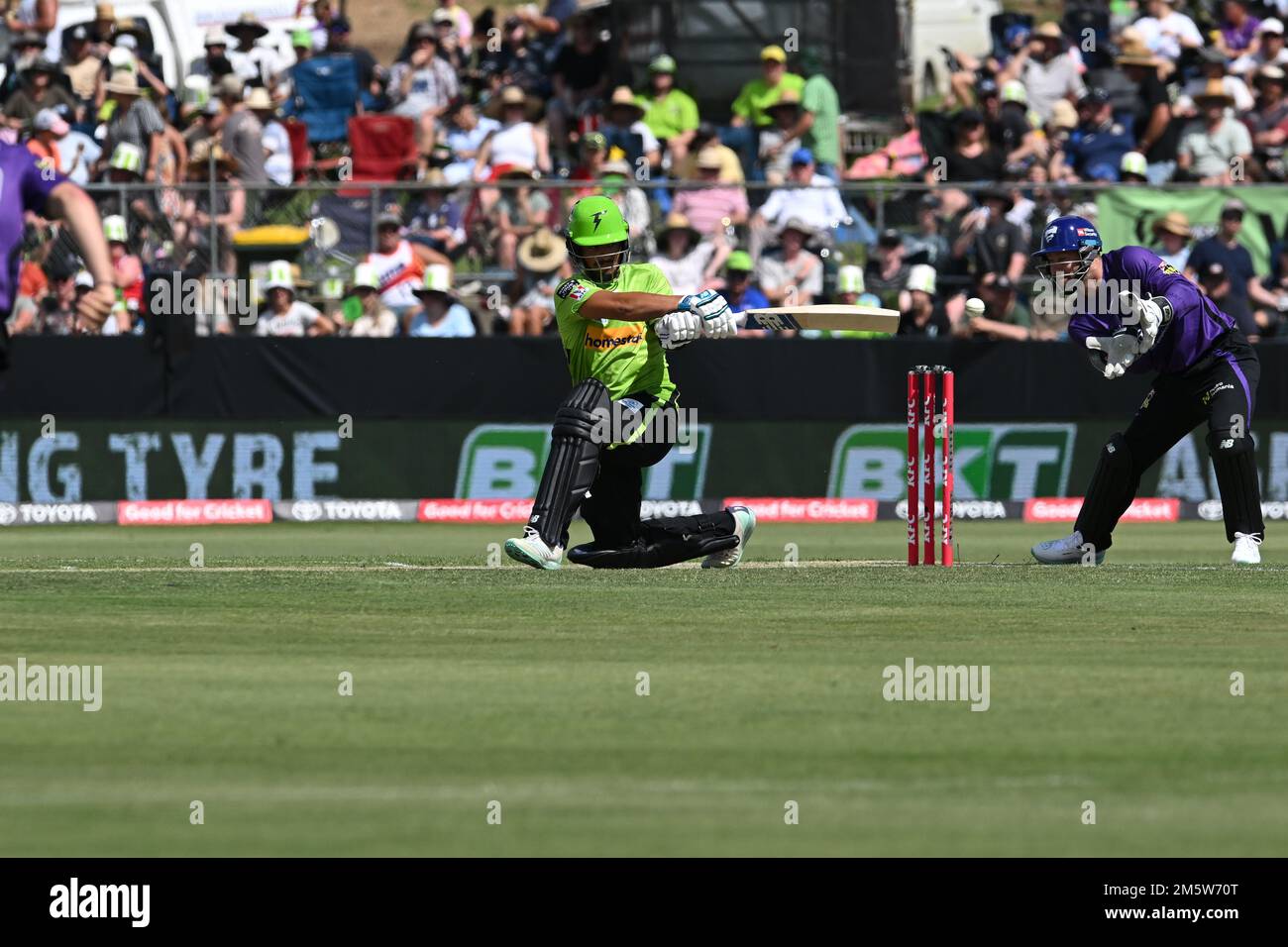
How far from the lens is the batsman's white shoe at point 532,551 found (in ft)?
44.1

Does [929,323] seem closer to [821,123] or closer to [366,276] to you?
[821,123]

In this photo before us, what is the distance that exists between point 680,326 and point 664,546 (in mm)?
1544

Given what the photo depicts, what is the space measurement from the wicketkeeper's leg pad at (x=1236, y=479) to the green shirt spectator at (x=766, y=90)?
490 inches

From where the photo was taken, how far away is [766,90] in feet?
86.7

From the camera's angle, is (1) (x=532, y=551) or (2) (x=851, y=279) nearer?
(1) (x=532, y=551)

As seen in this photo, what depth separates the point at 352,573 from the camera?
13.8 metres

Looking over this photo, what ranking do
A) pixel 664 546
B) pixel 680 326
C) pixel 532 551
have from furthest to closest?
pixel 664 546 → pixel 532 551 → pixel 680 326

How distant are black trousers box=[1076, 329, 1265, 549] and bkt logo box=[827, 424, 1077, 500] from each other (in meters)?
7.97

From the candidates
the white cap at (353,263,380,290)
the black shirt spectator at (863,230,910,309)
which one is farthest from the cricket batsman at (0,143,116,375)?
the black shirt spectator at (863,230,910,309)

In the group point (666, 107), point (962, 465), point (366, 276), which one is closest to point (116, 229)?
point (366, 276)

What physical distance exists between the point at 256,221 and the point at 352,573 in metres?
9.94

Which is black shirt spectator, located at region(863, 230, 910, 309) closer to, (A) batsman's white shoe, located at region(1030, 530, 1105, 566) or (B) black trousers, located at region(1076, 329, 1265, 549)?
(A) batsman's white shoe, located at region(1030, 530, 1105, 566)
